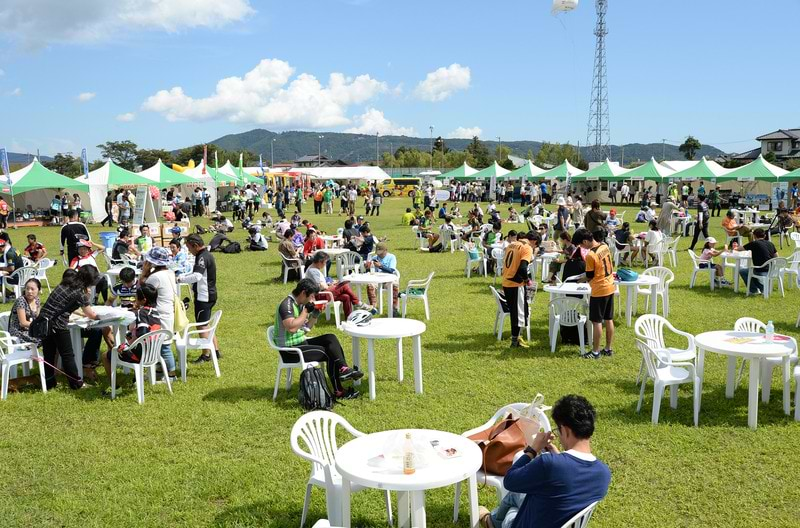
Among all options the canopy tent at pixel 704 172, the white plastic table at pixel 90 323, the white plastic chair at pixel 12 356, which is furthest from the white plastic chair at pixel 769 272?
the canopy tent at pixel 704 172

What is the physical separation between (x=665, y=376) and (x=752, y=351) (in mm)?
734

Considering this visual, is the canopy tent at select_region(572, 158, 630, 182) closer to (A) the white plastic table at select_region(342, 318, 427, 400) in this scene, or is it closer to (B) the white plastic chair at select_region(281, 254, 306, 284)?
(B) the white plastic chair at select_region(281, 254, 306, 284)

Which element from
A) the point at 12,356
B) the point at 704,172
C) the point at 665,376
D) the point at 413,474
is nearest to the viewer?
the point at 413,474

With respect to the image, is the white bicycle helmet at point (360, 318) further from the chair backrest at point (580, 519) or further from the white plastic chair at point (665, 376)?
the chair backrest at point (580, 519)

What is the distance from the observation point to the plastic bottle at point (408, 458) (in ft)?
11.1

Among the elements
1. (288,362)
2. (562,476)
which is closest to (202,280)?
(288,362)

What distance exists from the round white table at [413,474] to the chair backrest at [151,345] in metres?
3.27

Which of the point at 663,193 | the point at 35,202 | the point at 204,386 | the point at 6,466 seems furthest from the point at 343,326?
the point at 663,193

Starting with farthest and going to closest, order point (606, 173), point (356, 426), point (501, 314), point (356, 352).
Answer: point (606, 173)
point (501, 314)
point (356, 352)
point (356, 426)

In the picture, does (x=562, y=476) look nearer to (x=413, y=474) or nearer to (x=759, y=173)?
(x=413, y=474)

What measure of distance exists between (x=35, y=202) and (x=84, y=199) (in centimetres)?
328

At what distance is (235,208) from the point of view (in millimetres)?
31047

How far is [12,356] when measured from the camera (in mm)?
6566

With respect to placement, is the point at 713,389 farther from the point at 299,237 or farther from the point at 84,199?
the point at 84,199
